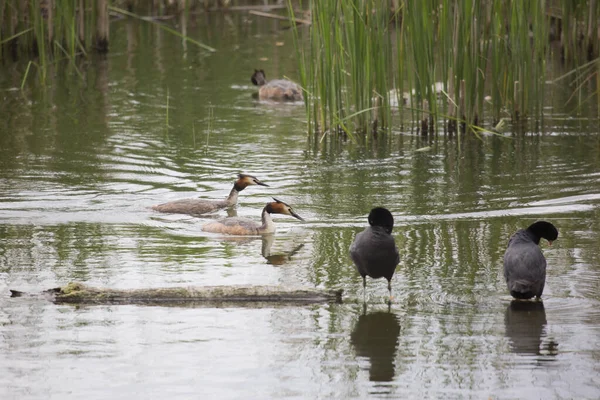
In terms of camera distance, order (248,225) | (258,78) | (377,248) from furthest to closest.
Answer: (258,78) → (248,225) → (377,248)

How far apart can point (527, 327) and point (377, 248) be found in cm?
114

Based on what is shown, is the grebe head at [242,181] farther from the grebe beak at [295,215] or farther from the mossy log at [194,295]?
the mossy log at [194,295]

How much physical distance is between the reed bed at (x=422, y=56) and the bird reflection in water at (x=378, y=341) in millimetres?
5182

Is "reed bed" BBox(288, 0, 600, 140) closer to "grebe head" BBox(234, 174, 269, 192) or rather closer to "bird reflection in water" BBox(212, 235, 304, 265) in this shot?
"grebe head" BBox(234, 174, 269, 192)

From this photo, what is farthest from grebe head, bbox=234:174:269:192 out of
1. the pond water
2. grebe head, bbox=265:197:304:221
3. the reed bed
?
the reed bed

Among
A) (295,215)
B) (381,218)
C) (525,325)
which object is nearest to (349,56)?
(295,215)

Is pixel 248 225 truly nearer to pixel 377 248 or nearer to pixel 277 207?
pixel 277 207

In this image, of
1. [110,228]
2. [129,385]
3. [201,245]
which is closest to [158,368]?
[129,385]

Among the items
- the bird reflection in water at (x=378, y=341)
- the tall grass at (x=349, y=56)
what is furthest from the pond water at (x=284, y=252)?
the tall grass at (x=349, y=56)

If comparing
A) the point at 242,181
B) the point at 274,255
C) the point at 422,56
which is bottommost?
the point at 274,255

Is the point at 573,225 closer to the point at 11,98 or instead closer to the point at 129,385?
the point at 129,385

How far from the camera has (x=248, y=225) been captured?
9.88 m

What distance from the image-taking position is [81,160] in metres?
13.1

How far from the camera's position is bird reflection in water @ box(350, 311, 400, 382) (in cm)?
609
